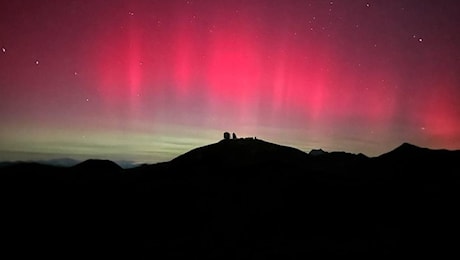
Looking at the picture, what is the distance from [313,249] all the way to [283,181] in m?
32.7

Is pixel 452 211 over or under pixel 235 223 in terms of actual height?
over

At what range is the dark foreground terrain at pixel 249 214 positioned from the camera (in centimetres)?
2933

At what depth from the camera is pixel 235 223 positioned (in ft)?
140

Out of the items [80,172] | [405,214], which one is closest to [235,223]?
[405,214]

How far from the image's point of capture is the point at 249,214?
151 ft

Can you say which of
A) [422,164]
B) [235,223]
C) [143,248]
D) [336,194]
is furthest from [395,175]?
[143,248]

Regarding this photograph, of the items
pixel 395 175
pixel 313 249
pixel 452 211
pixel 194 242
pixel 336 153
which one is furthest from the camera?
pixel 336 153

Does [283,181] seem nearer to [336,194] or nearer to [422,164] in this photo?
[336,194]

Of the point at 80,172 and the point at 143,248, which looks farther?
the point at 80,172

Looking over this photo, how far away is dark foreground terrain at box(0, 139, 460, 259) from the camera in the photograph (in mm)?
29328

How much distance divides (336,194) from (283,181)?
41.5ft

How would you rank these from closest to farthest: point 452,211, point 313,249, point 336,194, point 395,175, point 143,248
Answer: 1. point 313,249
2. point 143,248
3. point 452,211
4. point 336,194
5. point 395,175

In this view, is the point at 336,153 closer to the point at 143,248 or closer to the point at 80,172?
the point at 80,172

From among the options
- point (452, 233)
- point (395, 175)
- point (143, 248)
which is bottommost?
point (143, 248)
